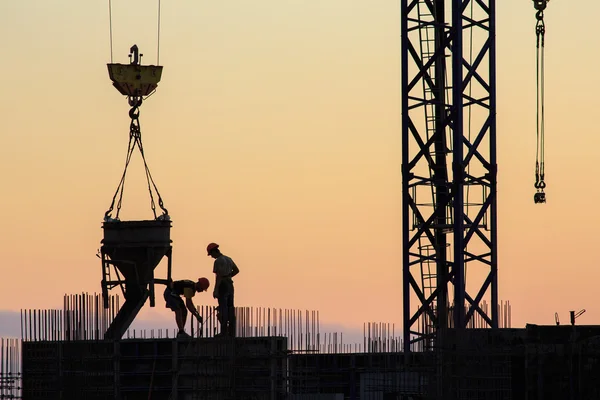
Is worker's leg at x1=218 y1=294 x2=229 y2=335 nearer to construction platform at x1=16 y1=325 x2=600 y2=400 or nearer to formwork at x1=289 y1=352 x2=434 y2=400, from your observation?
construction platform at x1=16 y1=325 x2=600 y2=400

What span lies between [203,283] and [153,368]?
219 centimetres

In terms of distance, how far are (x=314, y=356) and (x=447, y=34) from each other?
10.8m

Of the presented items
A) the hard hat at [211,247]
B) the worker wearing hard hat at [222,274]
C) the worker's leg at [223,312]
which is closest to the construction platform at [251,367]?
the worker's leg at [223,312]

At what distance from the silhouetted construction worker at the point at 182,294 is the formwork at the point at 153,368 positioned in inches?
22.0

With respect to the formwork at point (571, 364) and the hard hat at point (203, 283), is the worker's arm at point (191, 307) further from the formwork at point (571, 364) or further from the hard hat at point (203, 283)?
the formwork at point (571, 364)

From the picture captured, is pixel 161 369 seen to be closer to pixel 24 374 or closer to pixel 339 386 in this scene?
pixel 24 374

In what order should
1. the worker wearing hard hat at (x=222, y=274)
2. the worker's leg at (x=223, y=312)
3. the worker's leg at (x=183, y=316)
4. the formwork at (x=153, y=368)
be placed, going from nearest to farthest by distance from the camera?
1. the worker wearing hard hat at (x=222, y=274)
2. the worker's leg at (x=223, y=312)
3. the worker's leg at (x=183, y=316)
4. the formwork at (x=153, y=368)

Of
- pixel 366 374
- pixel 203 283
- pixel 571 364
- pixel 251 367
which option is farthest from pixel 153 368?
pixel 571 364

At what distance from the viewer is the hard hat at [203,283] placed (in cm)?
4741

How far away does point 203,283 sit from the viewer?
47.4 metres

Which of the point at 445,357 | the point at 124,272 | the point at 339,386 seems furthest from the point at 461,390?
the point at 124,272

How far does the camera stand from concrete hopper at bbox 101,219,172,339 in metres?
48.8

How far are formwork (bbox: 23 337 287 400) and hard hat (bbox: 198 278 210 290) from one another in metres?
1.16

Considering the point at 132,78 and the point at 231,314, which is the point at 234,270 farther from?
the point at 132,78
